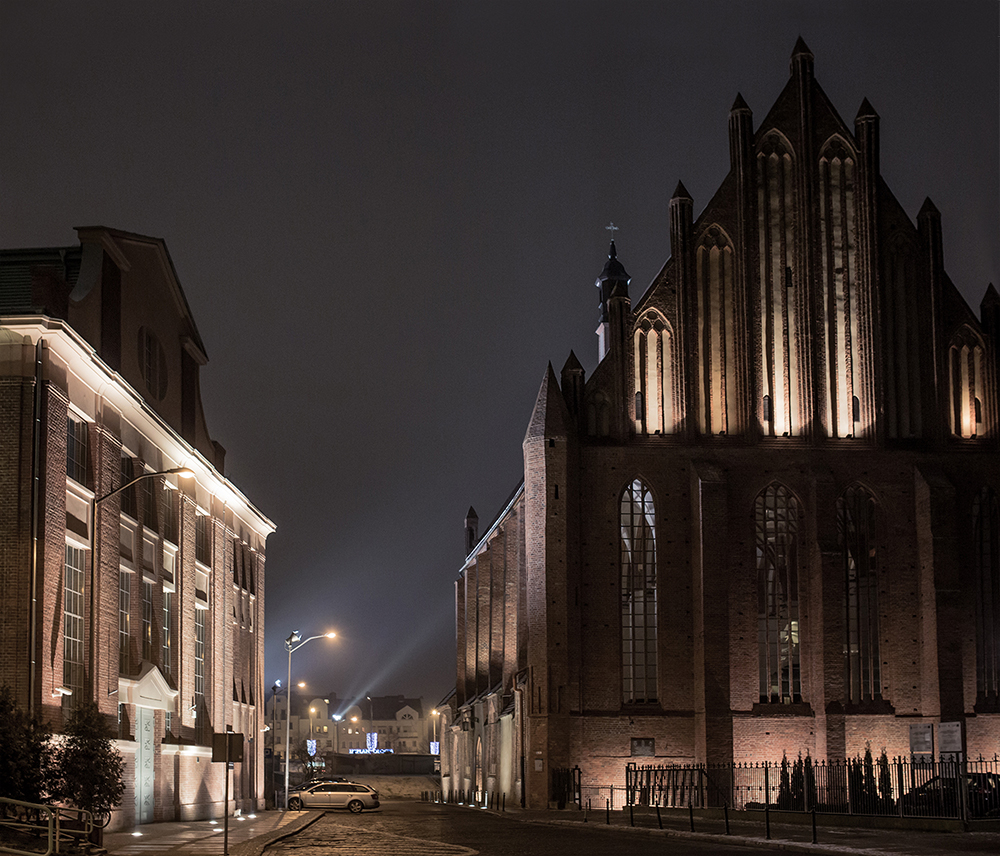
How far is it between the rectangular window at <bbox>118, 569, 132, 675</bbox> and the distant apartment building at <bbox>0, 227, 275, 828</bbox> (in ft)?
0.22

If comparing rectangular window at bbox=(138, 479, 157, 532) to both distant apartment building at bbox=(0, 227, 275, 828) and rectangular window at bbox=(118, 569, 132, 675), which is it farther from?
rectangular window at bbox=(118, 569, 132, 675)

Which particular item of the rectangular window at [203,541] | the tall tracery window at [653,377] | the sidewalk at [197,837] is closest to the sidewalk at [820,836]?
the sidewalk at [197,837]

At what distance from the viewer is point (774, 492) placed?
5181cm

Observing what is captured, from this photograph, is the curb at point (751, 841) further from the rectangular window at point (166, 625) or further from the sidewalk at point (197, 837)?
the rectangular window at point (166, 625)

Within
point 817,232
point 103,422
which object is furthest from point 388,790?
point 103,422

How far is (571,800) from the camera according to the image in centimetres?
4825

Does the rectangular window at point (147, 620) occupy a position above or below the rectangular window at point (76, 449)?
below

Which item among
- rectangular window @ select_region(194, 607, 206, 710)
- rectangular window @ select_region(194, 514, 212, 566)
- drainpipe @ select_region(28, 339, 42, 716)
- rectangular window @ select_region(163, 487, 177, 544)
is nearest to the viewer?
drainpipe @ select_region(28, 339, 42, 716)

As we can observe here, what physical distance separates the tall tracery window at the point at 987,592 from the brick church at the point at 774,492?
0.09 m

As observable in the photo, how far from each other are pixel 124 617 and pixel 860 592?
28.6 metres

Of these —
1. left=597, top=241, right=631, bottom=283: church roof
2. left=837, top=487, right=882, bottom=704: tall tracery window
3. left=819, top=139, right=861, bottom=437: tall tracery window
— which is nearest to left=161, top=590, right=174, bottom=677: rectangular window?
left=837, top=487, right=882, bottom=704: tall tracery window

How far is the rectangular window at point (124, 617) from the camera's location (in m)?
36.3

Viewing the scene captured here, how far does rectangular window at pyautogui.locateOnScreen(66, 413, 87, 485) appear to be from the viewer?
105ft

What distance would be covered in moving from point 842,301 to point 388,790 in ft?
234
